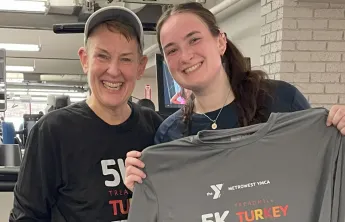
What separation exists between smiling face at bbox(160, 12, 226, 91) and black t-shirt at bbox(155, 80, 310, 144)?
0.43 ft

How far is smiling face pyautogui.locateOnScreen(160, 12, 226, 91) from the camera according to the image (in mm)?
1470

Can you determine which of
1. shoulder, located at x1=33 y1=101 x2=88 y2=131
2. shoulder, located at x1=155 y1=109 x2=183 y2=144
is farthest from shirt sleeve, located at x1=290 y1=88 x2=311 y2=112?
shoulder, located at x1=33 y1=101 x2=88 y2=131

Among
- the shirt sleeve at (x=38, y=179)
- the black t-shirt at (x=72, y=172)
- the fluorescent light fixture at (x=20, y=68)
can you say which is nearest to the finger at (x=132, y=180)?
the black t-shirt at (x=72, y=172)

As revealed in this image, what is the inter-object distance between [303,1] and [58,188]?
3415 millimetres

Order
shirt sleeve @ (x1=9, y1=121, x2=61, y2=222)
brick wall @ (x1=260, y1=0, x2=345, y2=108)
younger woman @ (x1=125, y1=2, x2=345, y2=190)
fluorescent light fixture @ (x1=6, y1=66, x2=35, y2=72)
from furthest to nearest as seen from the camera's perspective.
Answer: fluorescent light fixture @ (x1=6, y1=66, x2=35, y2=72) < brick wall @ (x1=260, y1=0, x2=345, y2=108) < younger woman @ (x1=125, y1=2, x2=345, y2=190) < shirt sleeve @ (x1=9, y1=121, x2=61, y2=222)

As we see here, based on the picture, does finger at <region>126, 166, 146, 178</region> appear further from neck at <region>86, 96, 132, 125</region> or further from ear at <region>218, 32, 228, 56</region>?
ear at <region>218, 32, 228, 56</region>

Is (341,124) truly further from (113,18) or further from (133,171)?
(113,18)

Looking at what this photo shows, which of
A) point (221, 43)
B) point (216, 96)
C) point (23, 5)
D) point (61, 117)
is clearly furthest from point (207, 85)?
point (23, 5)

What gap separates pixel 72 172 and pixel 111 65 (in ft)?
1.30

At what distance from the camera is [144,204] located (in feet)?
4.16

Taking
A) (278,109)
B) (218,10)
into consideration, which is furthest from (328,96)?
(278,109)

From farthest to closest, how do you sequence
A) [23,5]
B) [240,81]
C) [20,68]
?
1. [20,68]
2. [23,5]
3. [240,81]

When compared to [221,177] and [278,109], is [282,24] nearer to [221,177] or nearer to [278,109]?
[278,109]

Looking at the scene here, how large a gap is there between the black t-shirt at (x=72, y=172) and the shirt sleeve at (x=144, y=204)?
17 cm
